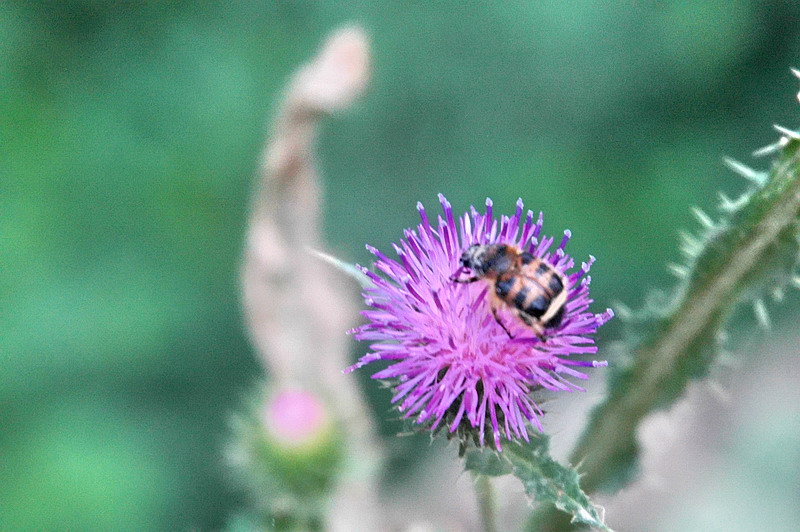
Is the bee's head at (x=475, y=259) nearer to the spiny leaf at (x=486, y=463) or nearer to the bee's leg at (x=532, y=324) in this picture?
the bee's leg at (x=532, y=324)

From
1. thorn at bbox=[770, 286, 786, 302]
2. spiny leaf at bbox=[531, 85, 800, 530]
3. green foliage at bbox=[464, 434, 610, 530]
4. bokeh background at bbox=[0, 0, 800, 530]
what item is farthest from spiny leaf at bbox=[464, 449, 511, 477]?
bokeh background at bbox=[0, 0, 800, 530]

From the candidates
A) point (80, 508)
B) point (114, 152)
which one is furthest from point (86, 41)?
point (80, 508)

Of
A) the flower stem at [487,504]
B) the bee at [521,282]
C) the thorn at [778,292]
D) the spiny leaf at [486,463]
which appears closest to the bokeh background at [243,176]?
the thorn at [778,292]

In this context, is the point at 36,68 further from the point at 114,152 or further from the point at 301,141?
the point at 301,141

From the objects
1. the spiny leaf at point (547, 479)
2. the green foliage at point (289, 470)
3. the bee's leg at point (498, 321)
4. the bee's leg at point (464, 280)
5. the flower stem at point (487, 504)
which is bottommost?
the spiny leaf at point (547, 479)

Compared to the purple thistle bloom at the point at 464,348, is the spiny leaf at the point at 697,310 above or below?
above

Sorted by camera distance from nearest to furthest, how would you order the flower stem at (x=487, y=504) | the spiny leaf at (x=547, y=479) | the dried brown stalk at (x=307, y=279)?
the spiny leaf at (x=547, y=479) < the flower stem at (x=487, y=504) < the dried brown stalk at (x=307, y=279)

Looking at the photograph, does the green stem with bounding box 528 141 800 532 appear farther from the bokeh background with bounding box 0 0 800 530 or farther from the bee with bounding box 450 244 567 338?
the bokeh background with bounding box 0 0 800 530
